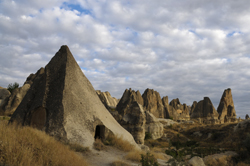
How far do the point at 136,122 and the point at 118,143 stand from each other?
1048 centimetres

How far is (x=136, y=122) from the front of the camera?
20.8 metres

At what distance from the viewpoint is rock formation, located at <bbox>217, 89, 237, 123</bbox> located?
2239 inches

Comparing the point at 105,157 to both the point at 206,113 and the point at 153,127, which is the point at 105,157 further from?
the point at 206,113

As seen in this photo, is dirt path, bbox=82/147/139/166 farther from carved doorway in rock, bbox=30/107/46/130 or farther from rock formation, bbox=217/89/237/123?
rock formation, bbox=217/89/237/123

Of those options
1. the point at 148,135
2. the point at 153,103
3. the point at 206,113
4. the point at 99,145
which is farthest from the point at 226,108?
the point at 99,145

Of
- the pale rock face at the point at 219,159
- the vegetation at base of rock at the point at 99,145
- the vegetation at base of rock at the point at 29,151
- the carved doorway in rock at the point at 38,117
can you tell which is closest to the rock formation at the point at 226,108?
the pale rock face at the point at 219,159

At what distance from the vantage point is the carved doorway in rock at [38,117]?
9.63 meters

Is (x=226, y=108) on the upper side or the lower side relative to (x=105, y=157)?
upper

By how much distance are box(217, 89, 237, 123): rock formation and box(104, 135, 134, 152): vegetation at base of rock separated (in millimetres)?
51612

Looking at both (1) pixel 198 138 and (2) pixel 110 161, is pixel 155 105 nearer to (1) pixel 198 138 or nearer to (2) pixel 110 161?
(1) pixel 198 138

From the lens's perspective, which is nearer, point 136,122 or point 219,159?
point 219,159

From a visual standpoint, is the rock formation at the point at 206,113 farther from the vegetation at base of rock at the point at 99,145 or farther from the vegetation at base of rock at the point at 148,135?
the vegetation at base of rock at the point at 99,145

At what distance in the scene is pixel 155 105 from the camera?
186 ft

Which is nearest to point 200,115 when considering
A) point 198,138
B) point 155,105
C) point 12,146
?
point 155,105
